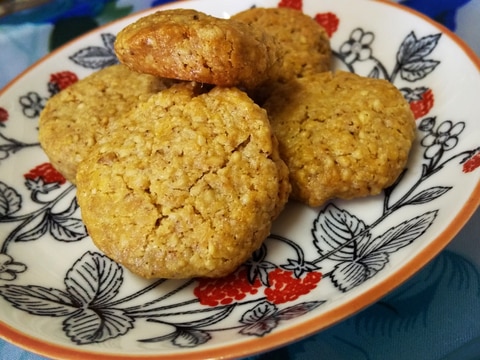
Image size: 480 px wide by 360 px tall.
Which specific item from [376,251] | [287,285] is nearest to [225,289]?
[287,285]

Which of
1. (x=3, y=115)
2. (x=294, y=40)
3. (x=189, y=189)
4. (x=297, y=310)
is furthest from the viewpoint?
(x=3, y=115)

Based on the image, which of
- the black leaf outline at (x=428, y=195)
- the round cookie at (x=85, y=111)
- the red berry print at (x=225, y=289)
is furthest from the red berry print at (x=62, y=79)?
the black leaf outline at (x=428, y=195)

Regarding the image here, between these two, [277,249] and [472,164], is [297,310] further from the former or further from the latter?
[472,164]

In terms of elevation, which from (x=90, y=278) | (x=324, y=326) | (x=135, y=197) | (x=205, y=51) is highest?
(x=205, y=51)

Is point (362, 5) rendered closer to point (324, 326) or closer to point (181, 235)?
point (181, 235)

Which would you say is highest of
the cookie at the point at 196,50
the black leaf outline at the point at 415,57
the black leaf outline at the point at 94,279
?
the cookie at the point at 196,50

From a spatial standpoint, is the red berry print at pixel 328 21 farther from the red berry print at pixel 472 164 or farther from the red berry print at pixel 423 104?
the red berry print at pixel 472 164

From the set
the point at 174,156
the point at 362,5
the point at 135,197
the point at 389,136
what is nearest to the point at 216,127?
the point at 174,156
